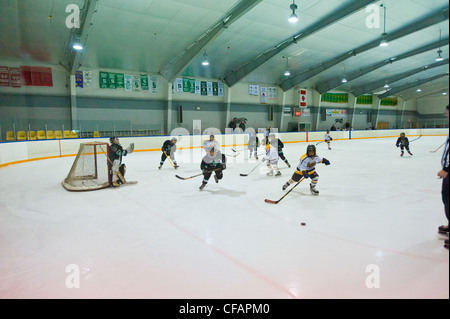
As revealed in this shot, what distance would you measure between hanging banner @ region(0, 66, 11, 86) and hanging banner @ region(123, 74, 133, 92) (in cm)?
555

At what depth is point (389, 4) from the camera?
12.0m

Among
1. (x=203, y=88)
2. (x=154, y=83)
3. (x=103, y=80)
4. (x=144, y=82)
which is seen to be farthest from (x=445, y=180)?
(x=203, y=88)

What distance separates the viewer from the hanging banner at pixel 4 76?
13.2 metres

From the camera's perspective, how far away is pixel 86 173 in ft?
23.0

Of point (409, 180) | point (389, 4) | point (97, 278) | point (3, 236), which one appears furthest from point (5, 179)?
point (389, 4)

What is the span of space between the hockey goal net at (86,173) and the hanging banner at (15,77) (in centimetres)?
978

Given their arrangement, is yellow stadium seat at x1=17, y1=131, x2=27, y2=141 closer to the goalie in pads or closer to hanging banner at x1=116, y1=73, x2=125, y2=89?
hanging banner at x1=116, y1=73, x2=125, y2=89

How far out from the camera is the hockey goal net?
5.79 metres

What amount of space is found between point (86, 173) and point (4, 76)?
10323 millimetres

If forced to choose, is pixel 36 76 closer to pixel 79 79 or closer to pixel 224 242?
pixel 79 79

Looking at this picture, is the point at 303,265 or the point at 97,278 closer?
the point at 97,278

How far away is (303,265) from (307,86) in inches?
953

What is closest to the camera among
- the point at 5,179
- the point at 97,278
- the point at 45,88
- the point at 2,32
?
the point at 97,278
